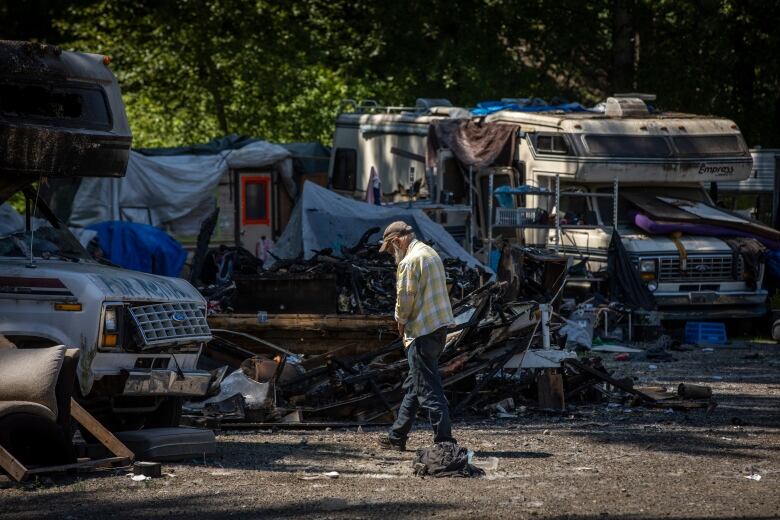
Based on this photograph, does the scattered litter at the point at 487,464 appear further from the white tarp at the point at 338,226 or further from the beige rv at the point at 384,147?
the beige rv at the point at 384,147

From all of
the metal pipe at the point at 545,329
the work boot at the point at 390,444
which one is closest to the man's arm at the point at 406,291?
the work boot at the point at 390,444

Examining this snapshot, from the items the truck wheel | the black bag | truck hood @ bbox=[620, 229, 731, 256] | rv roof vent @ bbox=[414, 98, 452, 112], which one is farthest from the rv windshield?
the black bag

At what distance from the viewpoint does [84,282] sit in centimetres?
919

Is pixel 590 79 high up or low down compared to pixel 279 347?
up

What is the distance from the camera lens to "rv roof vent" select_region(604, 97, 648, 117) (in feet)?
65.2

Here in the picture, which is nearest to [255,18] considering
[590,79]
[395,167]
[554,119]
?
[590,79]

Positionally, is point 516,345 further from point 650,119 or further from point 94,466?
point 650,119

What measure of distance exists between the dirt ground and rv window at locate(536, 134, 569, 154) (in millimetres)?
7518

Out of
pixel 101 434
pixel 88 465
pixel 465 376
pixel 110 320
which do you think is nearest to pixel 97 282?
pixel 110 320

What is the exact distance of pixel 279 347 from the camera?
40.4 ft

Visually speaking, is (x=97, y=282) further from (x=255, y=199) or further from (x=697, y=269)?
(x=255, y=199)

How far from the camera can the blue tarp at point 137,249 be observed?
63.6 feet

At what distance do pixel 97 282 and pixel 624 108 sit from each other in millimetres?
12111

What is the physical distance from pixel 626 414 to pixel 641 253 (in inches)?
253
